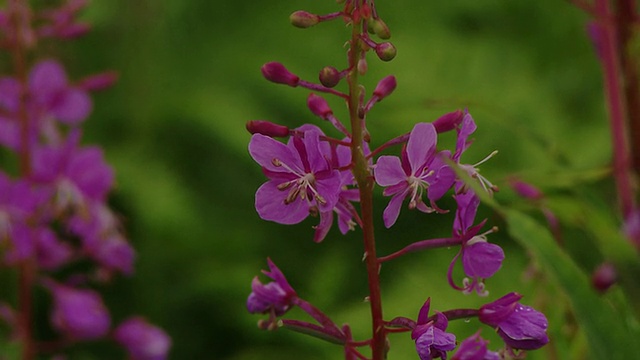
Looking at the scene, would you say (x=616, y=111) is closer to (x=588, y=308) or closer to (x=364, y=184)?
(x=588, y=308)

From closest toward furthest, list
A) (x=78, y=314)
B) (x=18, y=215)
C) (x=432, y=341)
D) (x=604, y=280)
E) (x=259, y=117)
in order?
1. (x=432, y=341)
2. (x=604, y=280)
3. (x=18, y=215)
4. (x=78, y=314)
5. (x=259, y=117)

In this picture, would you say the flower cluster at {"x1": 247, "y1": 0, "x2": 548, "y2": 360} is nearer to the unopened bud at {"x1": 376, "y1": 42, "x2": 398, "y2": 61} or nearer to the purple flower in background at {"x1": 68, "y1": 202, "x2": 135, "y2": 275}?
the unopened bud at {"x1": 376, "y1": 42, "x2": 398, "y2": 61}

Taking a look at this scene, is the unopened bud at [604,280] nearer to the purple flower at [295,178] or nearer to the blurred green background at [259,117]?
the purple flower at [295,178]

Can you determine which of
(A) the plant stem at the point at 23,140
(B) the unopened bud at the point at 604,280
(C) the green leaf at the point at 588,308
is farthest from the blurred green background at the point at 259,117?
(C) the green leaf at the point at 588,308

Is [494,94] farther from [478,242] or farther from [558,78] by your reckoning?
[478,242]

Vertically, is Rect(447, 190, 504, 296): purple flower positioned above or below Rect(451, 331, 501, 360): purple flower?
above

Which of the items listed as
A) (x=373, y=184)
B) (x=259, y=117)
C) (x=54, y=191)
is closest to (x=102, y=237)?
(x=54, y=191)

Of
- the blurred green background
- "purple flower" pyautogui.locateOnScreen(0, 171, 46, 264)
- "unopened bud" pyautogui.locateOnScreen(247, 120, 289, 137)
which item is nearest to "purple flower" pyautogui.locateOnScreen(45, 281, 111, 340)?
"purple flower" pyautogui.locateOnScreen(0, 171, 46, 264)
